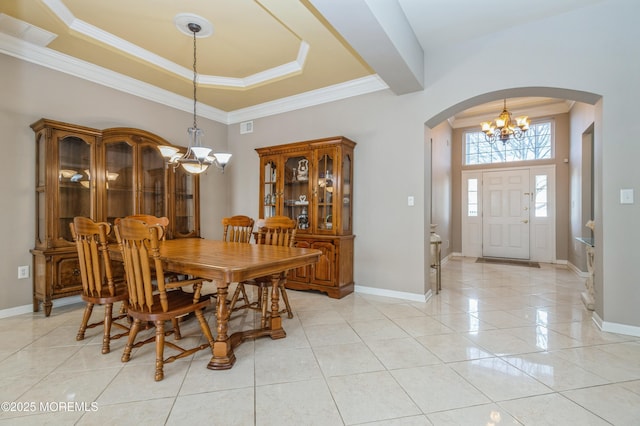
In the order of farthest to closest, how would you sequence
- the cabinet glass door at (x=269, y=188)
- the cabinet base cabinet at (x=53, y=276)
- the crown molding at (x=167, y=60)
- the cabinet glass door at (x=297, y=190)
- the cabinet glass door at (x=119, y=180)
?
the cabinet glass door at (x=269, y=188), the cabinet glass door at (x=297, y=190), the cabinet glass door at (x=119, y=180), the cabinet base cabinet at (x=53, y=276), the crown molding at (x=167, y=60)

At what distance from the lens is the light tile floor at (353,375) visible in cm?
157

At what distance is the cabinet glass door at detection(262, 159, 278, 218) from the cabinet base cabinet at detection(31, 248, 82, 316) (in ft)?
7.41

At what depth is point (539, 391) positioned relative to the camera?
1762 millimetres

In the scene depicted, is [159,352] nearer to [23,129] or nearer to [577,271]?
[23,129]

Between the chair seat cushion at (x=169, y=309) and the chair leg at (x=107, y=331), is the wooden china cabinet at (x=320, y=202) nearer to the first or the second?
the chair seat cushion at (x=169, y=309)

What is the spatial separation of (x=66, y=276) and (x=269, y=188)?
2.51 m

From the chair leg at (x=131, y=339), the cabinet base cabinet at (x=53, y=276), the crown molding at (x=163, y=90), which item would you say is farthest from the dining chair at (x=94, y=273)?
the crown molding at (x=163, y=90)

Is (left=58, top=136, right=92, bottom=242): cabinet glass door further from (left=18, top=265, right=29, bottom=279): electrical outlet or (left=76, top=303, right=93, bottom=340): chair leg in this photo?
(left=76, top=303, right=93, bottom=340): chair leg

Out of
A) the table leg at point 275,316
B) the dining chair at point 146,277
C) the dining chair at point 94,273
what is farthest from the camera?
the table leg at point 275,316

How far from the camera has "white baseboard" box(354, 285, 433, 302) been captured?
3.55 metres

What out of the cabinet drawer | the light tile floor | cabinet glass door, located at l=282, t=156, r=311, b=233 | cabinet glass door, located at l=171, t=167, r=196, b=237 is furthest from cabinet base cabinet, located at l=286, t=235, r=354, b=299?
the cabinet drawer

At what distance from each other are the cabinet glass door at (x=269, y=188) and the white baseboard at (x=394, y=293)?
1.63 meters

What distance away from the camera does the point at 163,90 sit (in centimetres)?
423

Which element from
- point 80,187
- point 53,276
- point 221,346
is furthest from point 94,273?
point 80,187
